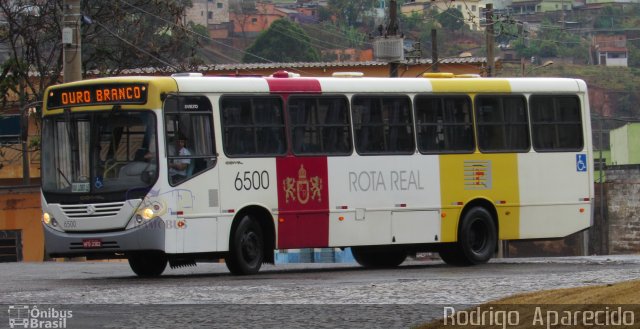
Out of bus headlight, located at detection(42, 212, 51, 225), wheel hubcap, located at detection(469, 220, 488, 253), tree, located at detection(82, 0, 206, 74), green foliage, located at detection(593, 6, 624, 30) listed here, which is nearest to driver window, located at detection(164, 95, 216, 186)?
bus headlight, located at detection(42, 212, 51, 225)

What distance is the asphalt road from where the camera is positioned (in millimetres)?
12867

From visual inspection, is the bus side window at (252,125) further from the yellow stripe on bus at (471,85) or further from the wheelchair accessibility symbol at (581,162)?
the wheelchair accessibility symbol at (581,162)

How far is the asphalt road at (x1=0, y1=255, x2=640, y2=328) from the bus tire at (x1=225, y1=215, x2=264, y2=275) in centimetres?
33

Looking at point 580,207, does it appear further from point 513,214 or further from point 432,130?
point 432,130

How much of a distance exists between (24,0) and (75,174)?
2417 centimetres

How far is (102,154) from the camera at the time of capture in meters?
19.7

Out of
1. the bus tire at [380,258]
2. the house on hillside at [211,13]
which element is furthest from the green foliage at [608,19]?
the bus tire at [380,258]

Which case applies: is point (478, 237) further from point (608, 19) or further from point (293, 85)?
point (608, 19)

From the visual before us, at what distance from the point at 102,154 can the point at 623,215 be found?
39.2m

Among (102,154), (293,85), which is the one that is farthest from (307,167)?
(102,154)

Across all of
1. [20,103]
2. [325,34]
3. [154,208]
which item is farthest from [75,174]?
[325,34]

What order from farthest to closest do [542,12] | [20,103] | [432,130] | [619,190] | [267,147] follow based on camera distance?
[542,12] → [619,190] → [20,103] → [432,130] → [267,147]

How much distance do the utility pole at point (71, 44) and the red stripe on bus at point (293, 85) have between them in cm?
535

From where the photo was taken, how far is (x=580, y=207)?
24234mm
